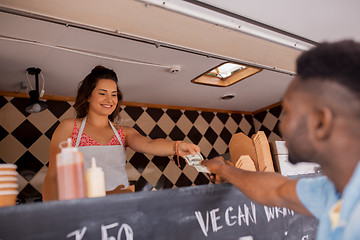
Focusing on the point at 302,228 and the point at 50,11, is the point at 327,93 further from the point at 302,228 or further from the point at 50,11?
the point at 50,11

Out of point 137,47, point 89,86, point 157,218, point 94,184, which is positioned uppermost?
point 137,47

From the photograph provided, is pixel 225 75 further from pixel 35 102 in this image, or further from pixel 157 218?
pixel 157 218

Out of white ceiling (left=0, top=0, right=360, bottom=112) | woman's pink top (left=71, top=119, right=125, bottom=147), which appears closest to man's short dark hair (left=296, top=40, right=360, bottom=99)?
white ceiling (left=0, top=0, right=360, bottom=112)

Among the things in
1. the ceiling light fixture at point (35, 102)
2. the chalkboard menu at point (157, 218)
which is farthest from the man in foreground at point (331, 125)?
the ceiling light fixture at point (35, 102)

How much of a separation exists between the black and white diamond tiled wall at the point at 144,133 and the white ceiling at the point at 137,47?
26cm

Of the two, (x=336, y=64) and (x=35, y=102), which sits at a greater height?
(x=35, y=102)

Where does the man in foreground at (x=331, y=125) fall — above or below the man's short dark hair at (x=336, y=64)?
below

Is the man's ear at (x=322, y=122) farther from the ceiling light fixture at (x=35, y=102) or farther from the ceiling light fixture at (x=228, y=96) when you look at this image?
the ceiling light fixture at (x=228, y=96)

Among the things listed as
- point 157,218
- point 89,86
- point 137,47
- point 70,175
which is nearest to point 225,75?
point 137,47

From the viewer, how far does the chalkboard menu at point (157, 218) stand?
79 centimetres

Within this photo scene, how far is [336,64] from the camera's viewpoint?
0.63 metres

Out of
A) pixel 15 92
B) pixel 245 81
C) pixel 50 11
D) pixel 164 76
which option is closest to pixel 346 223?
pixel 50 11

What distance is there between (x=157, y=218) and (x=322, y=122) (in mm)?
613

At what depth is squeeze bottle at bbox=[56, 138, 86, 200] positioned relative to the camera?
2.80 feet
